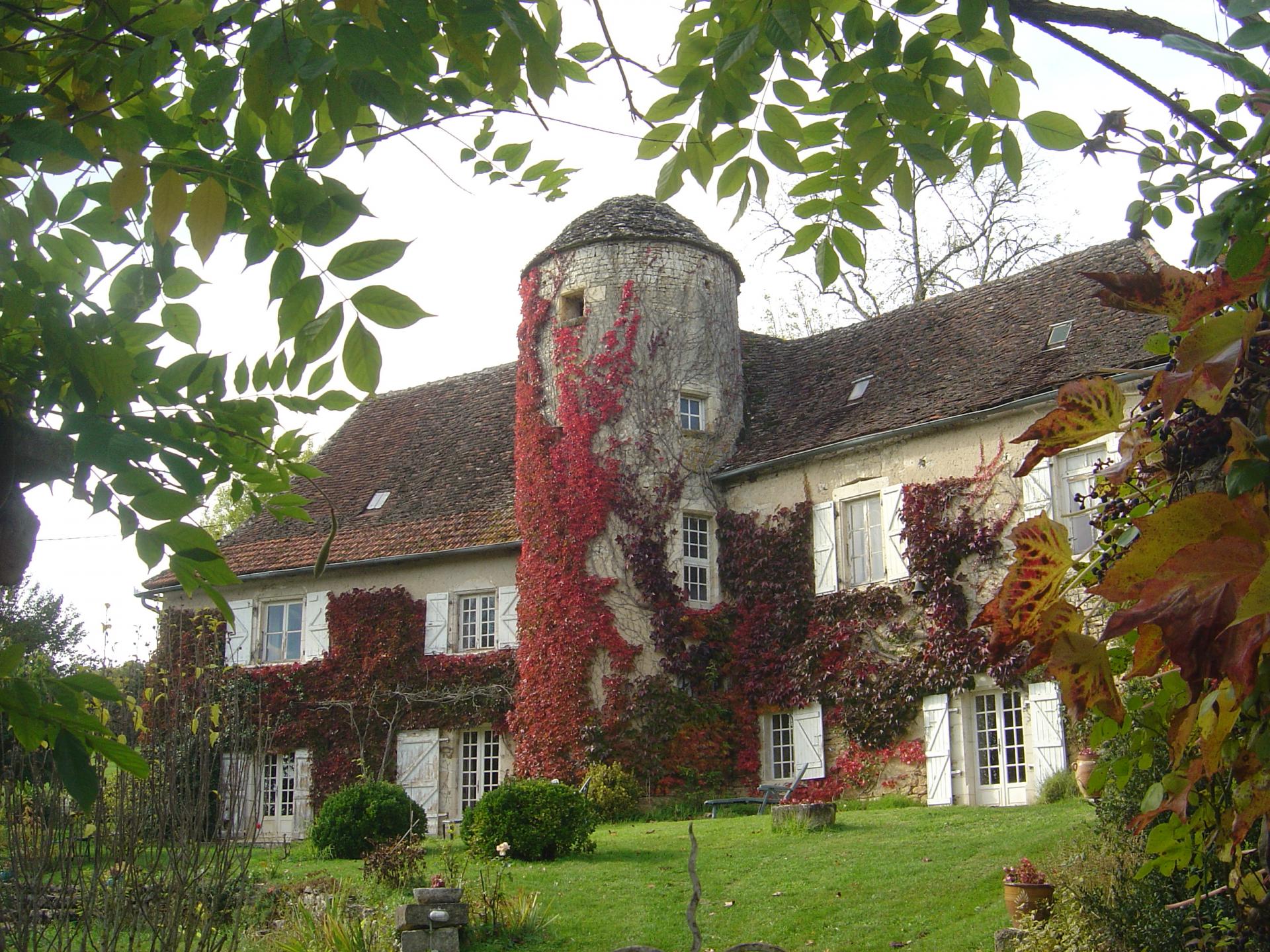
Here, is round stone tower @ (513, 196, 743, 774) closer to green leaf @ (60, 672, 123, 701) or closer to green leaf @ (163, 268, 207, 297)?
green leaf @ (163, 268, 207, 297)

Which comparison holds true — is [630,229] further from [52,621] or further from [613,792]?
[52,621]

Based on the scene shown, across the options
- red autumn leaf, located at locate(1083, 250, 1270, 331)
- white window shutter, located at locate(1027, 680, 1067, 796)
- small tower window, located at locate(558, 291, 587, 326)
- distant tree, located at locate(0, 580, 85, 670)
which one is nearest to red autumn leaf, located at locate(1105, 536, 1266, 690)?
red autumn leaf, located at locate(1083, 250, 1270, 331)

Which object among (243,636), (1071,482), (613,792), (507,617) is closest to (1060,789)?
(1071,482)

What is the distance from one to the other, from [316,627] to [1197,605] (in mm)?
21275

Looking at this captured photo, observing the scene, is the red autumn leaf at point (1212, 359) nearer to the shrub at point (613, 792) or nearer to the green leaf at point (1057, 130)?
the green leaf at point (1057, 130)

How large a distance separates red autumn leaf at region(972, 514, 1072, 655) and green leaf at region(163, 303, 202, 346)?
7.76 feet

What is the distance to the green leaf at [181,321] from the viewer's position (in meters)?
3.20

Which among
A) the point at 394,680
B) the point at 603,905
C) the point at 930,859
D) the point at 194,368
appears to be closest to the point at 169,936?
the point at 194,368

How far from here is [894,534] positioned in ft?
56.4

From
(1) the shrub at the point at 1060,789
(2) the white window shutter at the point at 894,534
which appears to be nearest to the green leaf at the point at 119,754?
(1) the shrub at the point at 1060,789

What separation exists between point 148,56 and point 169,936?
4.85 m

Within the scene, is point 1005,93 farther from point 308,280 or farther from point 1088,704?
point 1088,704

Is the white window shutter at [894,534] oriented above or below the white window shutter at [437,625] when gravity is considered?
above

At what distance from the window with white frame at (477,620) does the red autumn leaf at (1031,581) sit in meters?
18.9
